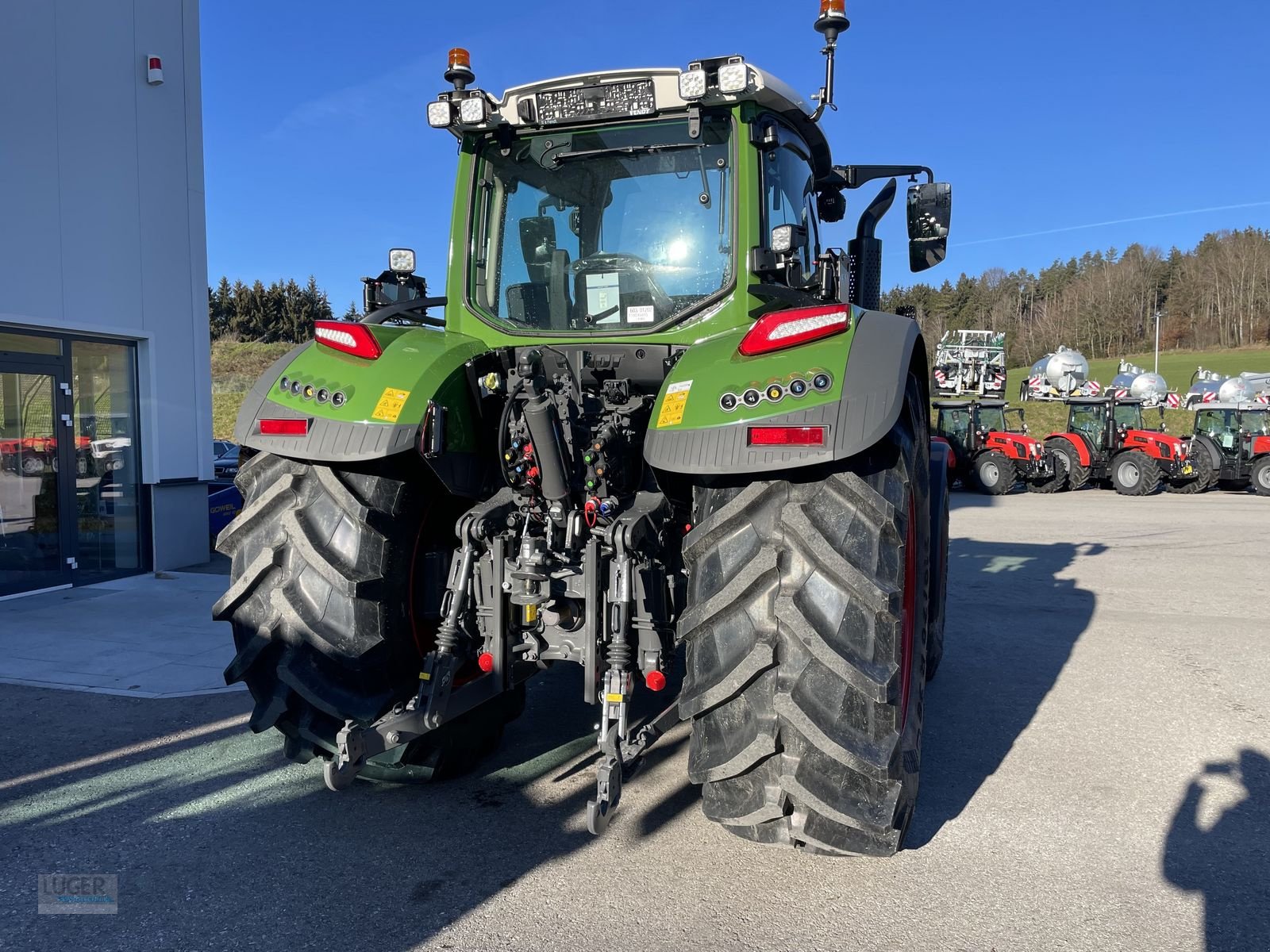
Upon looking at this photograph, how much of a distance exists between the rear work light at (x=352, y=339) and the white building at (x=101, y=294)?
561 centimetres

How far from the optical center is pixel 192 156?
924 cm

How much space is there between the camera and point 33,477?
7973 mm

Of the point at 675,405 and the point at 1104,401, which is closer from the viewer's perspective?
the point at 675,405

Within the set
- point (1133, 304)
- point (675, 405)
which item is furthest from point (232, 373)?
point (1133, 304)

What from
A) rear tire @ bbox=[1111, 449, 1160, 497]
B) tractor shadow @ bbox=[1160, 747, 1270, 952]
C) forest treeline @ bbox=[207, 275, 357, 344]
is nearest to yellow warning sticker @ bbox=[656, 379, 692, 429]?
tractor shadow @ bbox=[1160, 747, 1270, 952]

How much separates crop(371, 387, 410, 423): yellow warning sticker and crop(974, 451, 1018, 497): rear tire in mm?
18975

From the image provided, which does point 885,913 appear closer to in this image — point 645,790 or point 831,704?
point 831,704

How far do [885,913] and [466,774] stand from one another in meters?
1.73

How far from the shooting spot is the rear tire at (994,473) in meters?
20.1

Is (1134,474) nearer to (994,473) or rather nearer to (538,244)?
(994,473)

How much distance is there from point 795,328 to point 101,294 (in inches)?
297

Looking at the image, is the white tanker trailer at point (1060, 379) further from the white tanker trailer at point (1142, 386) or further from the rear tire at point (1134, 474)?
the rear tire at point (1134, 474)

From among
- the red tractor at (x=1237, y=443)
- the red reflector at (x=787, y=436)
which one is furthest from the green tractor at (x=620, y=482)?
the red tractor at (x=1237, y=443)

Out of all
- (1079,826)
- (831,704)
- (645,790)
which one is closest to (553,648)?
(645,790)
